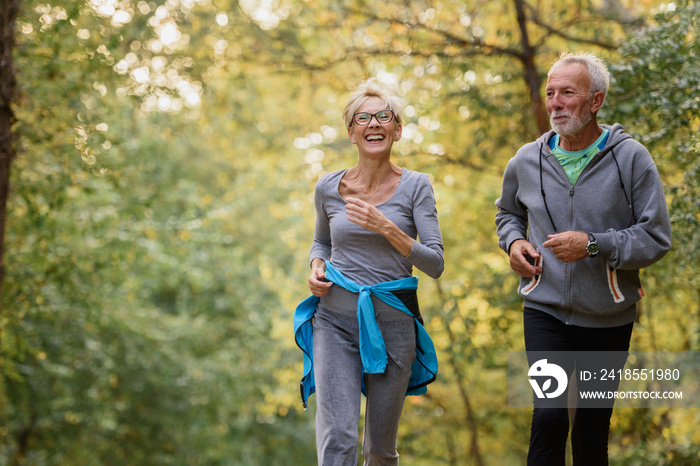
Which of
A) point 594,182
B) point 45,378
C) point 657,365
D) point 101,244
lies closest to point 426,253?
point 594,182

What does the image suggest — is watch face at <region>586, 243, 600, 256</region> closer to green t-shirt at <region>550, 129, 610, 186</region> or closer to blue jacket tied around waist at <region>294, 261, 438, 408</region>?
green t-shirt at <region>550, 129, 610, 186</region>

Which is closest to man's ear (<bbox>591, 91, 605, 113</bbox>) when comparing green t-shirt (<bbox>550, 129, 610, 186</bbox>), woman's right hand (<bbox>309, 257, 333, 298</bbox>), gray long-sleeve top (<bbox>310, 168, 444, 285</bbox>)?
green t-shirt (<bbox>550, 129, 610, 186</bbox>)

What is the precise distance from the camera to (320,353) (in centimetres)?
350

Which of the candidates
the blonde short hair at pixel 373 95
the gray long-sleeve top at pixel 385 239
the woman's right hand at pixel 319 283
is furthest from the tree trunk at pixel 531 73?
the woman's right hand at pixel 319 283

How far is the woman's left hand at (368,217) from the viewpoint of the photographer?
10.8 feet

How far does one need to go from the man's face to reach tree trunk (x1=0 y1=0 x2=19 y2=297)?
4.50m

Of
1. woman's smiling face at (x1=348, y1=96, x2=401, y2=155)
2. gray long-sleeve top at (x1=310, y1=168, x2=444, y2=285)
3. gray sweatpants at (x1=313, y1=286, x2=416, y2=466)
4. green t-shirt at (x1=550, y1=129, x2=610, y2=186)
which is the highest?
woman's smiling face at (x1=348, y1=96, x2=401, y2=155)

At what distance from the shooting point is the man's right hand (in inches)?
129

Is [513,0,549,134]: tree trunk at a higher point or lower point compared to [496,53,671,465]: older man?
higher

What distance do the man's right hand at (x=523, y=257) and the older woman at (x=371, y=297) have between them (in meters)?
0.34

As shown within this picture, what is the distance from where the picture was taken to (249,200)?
17.2 m

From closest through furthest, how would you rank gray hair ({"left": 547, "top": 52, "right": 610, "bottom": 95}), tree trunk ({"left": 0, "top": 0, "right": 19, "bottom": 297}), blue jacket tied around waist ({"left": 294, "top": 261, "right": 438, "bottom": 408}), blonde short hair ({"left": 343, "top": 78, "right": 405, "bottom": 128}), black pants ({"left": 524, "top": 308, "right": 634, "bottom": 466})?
black pants ({"left": 524, "top": 308, "right": 634, "bottom": 466})
gray hair ({"left": 547, "top": 52, "right": 610, "bottom": 95})
blue jacket tied around waist ({"left": 294, "top": 261, "right": 438, "bottom": 408})
blonde short hair ({"left": 343, "top": 78, "right": 405, "bottom": 128})
tree trunk ({"left": 0, "top": 0, "right": 19, "bottom": 297})

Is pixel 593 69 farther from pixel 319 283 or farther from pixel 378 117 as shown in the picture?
pixel 319 283

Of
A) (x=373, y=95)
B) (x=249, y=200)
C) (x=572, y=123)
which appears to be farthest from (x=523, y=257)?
(x=249, y=200)
